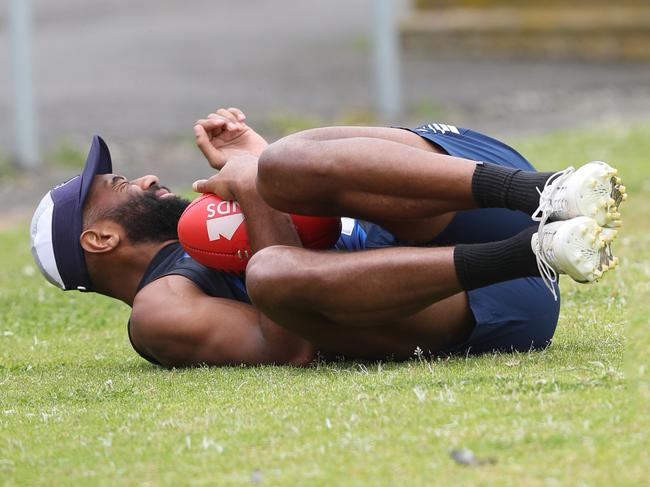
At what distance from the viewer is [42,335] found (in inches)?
256

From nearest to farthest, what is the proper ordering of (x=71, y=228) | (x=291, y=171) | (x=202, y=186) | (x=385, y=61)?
(x=291, y=171) < (x=202, y=186) < (x=71, y=228) < (x=385, y=61)

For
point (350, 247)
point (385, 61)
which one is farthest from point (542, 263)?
point (385, 61)

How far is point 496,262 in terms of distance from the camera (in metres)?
4.15

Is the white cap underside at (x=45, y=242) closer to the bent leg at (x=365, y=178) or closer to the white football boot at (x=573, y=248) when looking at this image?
the bent leg at (x=365, y=178)

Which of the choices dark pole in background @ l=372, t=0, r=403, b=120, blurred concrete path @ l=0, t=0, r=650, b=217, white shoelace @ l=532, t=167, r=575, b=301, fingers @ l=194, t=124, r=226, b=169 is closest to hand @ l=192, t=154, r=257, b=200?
fingers @ l=194, t=124, r=226, b=169

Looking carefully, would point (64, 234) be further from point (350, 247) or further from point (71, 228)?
point (350, 247)

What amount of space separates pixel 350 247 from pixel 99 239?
1.13m

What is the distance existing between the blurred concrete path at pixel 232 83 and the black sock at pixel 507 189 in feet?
27.1

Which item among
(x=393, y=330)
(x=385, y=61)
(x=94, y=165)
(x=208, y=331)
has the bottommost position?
(x=385, y=61)

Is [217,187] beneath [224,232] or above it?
above

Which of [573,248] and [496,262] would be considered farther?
[496,262]

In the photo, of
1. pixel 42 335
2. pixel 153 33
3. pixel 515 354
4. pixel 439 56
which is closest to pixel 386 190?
pixel 515 354

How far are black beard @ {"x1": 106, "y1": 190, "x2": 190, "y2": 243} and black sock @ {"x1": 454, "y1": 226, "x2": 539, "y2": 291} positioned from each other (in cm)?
166

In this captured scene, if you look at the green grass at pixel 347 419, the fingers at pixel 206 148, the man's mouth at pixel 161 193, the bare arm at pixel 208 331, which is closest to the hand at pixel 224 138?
the fingers at pixel 206 148
